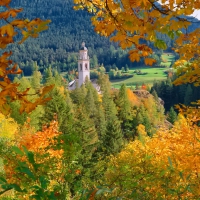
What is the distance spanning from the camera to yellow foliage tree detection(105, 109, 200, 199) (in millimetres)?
3584

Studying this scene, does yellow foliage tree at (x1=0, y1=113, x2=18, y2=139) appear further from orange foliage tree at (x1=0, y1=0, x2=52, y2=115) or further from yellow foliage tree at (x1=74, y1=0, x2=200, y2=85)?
orange foliage tree at (x1=0, y1=0, x2=52, y2=115)

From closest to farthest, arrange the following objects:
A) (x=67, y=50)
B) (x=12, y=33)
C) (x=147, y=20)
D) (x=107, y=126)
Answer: (x=12, y=33), (x=147, y=20), (x=107, y=126), (x=67, y=50)

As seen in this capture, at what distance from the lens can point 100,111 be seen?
35.0 metres

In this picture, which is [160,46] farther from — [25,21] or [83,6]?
[83,6]

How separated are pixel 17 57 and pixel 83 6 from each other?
15743 cm

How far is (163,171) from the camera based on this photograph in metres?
3.43

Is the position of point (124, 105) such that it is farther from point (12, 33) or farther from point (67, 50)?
point (67, 50)

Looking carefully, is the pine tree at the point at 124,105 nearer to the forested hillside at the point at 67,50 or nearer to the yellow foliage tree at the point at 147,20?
Result: the yellow foliage tree at the point at 147,20

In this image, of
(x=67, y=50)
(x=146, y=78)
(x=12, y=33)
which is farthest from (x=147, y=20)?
(x=67, y=50)

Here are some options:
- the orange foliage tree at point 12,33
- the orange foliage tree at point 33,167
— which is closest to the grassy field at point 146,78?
the orange foliage tree at point 33,167

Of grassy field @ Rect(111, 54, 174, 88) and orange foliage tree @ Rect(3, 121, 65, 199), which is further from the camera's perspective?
grassy field @ Rect(111, 54, 174, 88)

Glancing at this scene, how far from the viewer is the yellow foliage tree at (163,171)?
11.8 ft

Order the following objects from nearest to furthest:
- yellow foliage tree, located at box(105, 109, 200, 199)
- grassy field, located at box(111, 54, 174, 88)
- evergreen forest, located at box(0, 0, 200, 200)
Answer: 1. evergreen forest, located at box(0, 0, 200, 200)
2. yellow foliage tree, located at box(105, 109, 200, 199)
3. grassy field, located at box(111, 54, 174, 88)

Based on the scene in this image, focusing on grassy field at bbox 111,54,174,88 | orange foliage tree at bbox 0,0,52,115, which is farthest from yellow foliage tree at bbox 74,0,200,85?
grassy field at bbox 111,54,174,88
